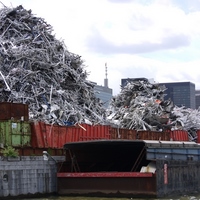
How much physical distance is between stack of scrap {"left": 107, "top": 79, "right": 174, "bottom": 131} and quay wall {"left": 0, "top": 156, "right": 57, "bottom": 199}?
22350 millimetres

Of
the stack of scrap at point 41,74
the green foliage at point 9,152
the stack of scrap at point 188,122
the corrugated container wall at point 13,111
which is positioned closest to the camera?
the green foliage at point 9,152

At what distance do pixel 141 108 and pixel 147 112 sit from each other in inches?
57.5

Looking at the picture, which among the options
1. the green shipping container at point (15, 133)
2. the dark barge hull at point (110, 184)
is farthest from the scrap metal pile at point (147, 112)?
the green shipping container at point (15, 133)

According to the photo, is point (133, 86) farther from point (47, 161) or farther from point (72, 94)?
point (47, 161)

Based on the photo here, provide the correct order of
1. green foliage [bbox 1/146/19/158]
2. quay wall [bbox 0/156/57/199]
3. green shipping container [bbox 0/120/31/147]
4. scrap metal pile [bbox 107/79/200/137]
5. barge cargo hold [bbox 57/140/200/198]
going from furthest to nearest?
scrap metal pile [bbox 107/79/200/137] → green shipping container [bbox 0/120/31/147] → barge cargo hold [bbox 57/140/200/198] → green foliage [bbox 1/146/19/158] → quay wall [bbox 0/156/57/199]

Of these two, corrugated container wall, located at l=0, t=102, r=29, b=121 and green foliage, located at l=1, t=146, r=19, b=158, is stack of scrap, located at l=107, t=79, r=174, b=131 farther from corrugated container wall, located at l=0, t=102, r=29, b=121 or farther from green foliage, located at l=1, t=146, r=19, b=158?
green foliage, located at l=1, t=146, r=19, b=158

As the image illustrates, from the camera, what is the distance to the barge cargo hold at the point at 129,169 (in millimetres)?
31672

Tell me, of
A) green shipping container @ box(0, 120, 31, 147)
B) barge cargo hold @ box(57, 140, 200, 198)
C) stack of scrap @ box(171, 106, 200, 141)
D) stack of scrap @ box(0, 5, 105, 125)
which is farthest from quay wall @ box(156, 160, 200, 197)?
stack of scrap @ box(171, 106, 200, 141)

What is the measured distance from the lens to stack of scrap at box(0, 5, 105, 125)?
4397 cm

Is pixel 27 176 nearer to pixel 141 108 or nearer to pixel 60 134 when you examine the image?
pixel 60 134

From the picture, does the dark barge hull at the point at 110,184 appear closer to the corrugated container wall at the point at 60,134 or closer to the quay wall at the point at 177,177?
the quay wall at the point at 177,177

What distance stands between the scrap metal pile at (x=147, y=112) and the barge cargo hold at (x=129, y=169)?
15.9m

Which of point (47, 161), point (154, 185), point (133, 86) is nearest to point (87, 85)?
point (133, 86)

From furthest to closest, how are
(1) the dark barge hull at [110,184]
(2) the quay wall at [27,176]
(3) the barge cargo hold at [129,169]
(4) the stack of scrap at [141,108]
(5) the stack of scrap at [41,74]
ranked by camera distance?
(4) the stack of scrap at [141,108] < (5) the stack of scrap at [41,74] < (3) the barge cargo hold at [129,169] < (1) the dark barge hull at [110,184] < (2) the quay wall at [27,176]
